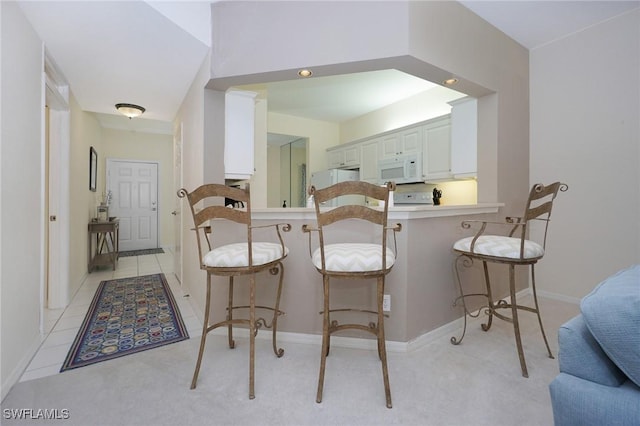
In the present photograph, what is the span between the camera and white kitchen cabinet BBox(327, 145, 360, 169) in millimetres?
4844

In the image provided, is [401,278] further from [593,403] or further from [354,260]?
[593,403]

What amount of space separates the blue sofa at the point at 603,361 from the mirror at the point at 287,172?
5.31 meters

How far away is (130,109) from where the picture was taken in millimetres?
3504

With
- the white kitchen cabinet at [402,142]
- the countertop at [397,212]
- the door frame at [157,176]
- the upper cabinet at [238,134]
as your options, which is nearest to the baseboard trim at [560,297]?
the countertop at [397,212]

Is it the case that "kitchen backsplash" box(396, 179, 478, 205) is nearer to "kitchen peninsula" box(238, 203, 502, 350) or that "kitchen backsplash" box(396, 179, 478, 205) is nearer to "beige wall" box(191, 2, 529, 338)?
Answer: "beige wall" box(191, 2, 529, 338)

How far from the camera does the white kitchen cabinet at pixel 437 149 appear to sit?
10.7 ft

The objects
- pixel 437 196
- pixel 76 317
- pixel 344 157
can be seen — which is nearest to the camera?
pixel 76 317

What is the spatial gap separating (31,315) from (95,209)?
132 inches

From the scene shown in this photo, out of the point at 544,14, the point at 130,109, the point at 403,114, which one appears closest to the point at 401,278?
the point at 544,14

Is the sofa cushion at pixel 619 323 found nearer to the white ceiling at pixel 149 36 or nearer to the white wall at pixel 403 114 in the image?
the white ceiling at pixel 149 36

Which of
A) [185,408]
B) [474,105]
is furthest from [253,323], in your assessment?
[474,105]

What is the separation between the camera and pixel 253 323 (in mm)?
1496

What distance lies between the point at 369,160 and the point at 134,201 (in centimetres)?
484

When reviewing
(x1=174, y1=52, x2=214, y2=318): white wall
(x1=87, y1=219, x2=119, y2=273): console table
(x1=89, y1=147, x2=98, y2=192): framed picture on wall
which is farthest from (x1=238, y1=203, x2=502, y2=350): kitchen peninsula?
(x1=89, y1=147, x2=98, y2=192): framed picture on wall
